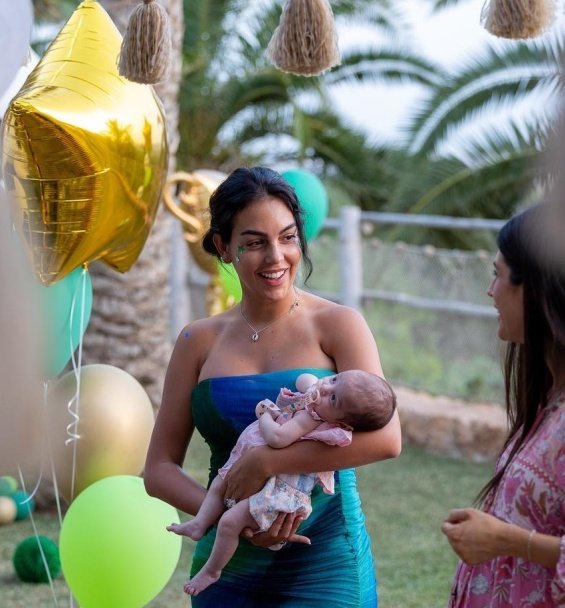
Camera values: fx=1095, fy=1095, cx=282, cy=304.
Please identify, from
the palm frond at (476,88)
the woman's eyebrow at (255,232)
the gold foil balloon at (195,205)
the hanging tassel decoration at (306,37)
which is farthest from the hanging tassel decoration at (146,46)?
the palm frond at (476,88)

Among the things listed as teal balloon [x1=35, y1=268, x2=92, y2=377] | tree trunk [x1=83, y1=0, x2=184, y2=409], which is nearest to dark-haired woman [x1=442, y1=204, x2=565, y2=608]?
teal balloon [x1=35, y1=268, x2=92, y2=377]

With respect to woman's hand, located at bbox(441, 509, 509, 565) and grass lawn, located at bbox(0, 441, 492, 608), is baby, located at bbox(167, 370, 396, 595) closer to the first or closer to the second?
woman's hand, located at bbox(441, 509, 509, 565)

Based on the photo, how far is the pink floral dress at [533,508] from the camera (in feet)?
7.00

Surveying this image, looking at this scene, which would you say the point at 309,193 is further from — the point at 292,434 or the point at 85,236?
the point at 292,434

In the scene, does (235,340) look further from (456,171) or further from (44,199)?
(456,171)

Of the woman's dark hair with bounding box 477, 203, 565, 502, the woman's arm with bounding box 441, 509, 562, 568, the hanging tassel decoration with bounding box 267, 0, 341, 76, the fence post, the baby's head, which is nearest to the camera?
the woman's arm with bounding box 441, 509, 562, 568

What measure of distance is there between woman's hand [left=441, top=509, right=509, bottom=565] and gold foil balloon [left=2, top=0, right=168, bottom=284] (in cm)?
165

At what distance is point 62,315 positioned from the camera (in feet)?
12.7

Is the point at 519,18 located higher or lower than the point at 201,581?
higher

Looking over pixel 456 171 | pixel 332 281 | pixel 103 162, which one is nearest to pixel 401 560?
pixel 103 162

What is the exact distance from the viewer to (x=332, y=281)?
9156 mm

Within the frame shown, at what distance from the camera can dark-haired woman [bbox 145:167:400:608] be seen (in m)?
2.51

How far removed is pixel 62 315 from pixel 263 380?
1526 millimetres

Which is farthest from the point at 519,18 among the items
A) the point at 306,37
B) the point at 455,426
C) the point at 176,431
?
the point at 455,426
